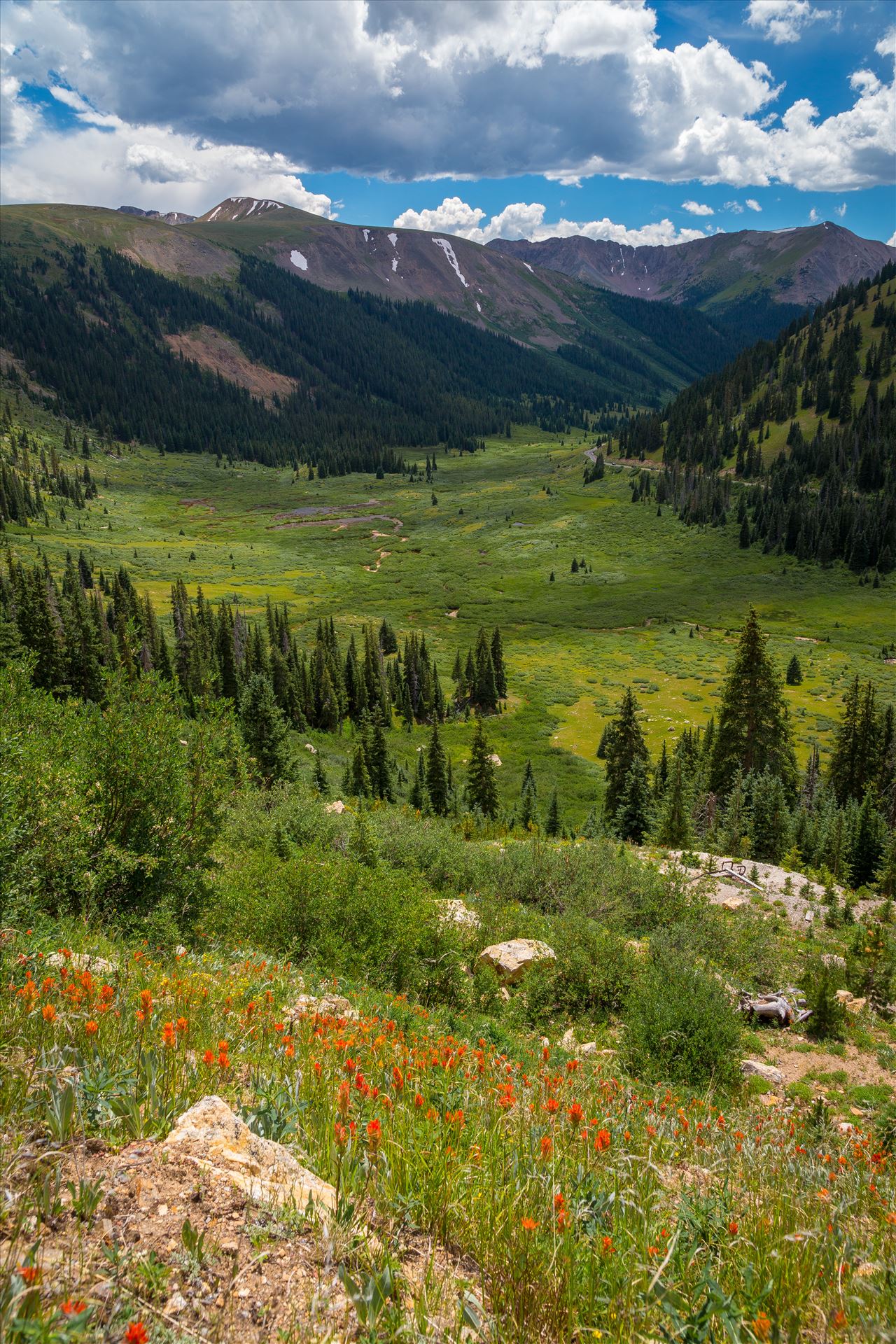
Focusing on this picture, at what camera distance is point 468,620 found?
127 meters

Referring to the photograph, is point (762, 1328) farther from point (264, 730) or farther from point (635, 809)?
point (264, 730)

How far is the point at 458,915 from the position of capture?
18531 millimetres

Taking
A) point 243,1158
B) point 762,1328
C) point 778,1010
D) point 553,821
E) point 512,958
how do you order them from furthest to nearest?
point 553,821
point 512,958
point 778,1010
point 243,1158
point 762,1328

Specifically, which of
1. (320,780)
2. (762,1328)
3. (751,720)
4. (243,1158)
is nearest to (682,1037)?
(762,1328)

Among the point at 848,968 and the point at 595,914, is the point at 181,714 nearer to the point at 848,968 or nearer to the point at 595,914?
the point at 595,914

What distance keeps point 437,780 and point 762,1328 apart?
184 ft

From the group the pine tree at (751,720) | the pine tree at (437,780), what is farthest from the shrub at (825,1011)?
the pine tree at (437,780)

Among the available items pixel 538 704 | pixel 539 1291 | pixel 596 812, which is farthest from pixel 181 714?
pixel 538 704

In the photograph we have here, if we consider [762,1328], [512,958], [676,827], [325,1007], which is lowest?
[676,827]

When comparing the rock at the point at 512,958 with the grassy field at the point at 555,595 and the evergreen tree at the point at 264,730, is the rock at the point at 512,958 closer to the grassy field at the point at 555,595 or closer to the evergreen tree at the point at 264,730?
the evergreen tree at the point at 264,730

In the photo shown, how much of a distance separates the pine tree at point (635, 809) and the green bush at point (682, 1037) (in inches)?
1292

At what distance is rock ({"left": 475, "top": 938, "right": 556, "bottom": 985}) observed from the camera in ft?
53.0

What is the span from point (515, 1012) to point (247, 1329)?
12.9 metres

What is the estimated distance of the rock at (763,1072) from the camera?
1313 centimetres
